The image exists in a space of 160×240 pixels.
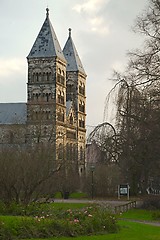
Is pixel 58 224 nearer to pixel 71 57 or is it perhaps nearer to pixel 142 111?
pixel 142 111

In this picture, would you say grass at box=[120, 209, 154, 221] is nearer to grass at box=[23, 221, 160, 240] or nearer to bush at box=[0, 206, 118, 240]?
grass at box=[23, 221, 160, 240]

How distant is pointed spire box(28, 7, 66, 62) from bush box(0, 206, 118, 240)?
223 ft

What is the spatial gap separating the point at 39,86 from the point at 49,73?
2808 millimetres

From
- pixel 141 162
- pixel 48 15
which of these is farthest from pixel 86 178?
pixel 48 15

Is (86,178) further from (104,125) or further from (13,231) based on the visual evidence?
(13,231)

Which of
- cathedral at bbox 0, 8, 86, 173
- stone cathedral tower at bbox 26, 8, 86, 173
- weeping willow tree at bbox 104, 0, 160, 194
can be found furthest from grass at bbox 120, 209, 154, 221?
stone cathedral tower at bbox 26, 8, 86, 173

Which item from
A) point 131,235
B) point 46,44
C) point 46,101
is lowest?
point 131,235

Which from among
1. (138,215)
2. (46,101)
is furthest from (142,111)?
(46,101)

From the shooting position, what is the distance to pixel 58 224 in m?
17.0

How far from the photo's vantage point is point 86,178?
48969 mm

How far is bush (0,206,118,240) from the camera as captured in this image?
52.1ft

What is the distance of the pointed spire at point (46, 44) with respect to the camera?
8650cm

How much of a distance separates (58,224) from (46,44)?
237 feet

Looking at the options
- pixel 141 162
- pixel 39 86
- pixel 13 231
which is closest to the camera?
pixel 13 231
